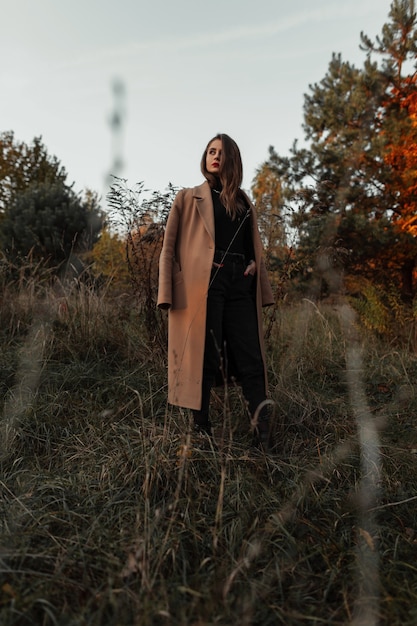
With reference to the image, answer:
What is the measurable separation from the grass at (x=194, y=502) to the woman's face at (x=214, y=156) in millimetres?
1314

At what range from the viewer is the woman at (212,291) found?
110 inches

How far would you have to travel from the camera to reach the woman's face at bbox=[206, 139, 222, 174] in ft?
9.59

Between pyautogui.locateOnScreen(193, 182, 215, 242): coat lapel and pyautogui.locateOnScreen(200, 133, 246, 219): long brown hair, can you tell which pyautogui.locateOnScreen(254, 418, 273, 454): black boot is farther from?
pyautogui.locateOnScreen(200, 133, 246, 219): long brown hair

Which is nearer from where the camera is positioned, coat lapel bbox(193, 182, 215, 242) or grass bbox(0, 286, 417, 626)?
grass bbox(0, 286, 417, 626)

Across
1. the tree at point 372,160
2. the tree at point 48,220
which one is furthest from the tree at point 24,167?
the tree at point 372,160

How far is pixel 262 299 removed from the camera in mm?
3080

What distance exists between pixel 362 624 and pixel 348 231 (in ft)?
27.2

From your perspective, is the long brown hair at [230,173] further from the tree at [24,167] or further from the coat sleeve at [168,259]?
the tree at [24,167]

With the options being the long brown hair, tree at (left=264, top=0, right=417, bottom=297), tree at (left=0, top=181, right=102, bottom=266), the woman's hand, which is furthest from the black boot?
tree at (left=0, top=181, right=102, bottom=266)

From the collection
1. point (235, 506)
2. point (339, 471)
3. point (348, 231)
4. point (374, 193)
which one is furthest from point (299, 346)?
point (374, 193)

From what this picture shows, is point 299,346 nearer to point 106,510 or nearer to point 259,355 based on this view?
point 259,355

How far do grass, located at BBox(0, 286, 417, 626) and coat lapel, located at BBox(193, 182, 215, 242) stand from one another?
0.95 metres

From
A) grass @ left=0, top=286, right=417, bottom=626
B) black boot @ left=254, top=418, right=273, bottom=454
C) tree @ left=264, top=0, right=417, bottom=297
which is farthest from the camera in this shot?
tree @ left=264, top=0, right=417, bottom=297

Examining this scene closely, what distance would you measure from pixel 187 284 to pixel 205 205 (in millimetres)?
479
